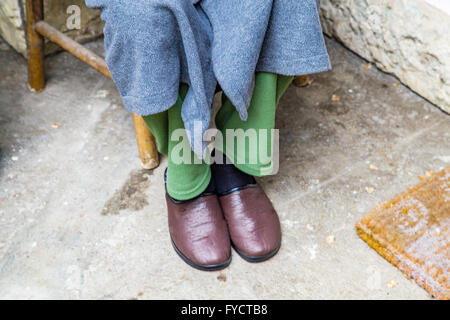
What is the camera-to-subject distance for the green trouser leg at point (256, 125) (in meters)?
1.02

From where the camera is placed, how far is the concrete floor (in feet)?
3.70

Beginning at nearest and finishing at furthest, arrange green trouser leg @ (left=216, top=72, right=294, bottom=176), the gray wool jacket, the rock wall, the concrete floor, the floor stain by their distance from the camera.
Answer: the gray wool jacket, green trouser leg @ (left=216, top=72, right=294, bottom=176), the concrete floor, the floor stain, the rock wall

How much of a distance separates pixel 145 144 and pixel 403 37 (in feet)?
3.06

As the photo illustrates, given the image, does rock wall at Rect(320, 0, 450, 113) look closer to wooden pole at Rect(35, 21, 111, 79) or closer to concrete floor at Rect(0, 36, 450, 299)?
concrete floor at Rect(0, 36, 450, 299)

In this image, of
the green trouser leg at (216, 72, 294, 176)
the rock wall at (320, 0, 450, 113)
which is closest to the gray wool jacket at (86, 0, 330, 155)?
the green trouser leg at (216, 72, 294, 176)

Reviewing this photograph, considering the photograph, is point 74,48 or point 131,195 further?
point 74,48

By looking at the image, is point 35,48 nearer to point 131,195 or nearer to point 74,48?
point 74,48

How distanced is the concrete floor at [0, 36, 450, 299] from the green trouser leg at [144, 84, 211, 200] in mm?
155

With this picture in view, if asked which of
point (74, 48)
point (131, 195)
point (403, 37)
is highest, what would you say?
point (403, 37)

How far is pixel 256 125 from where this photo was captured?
3.47 feet

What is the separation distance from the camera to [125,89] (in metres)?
0.97

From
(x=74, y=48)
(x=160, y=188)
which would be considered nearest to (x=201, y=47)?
(x=160, y=188)

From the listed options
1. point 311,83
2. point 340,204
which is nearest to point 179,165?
point 340,204
